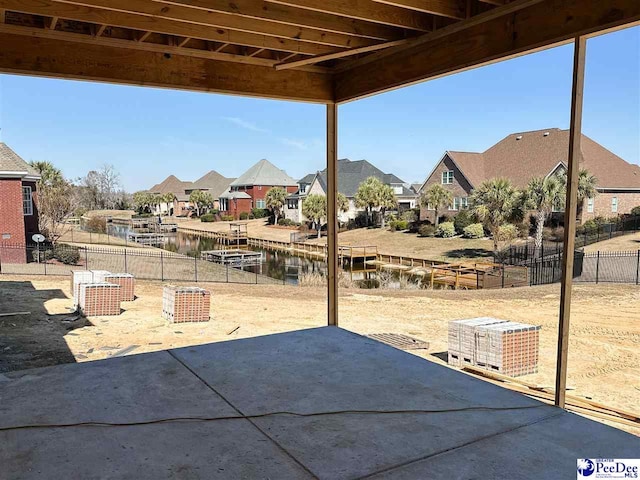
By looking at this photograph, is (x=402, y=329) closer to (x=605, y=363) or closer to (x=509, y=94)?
(x=605, y=363)

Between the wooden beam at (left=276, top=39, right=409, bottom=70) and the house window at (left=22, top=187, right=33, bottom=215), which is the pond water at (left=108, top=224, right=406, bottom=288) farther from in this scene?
the wooden beam at (left=276, top=39, right=409, bottom=70)

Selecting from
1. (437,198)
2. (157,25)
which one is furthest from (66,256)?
(437,198)

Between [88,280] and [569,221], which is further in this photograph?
[88,280]

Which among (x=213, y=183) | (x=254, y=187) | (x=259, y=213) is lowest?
(x=259, y=213)

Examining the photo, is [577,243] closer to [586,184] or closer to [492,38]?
[586,184]

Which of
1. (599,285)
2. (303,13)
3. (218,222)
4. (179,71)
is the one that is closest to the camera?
(303,13)

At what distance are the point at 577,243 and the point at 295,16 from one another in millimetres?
24596

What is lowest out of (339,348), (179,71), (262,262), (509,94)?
(262,262)

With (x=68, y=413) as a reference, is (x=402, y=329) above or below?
below

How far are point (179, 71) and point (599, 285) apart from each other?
54.1ft

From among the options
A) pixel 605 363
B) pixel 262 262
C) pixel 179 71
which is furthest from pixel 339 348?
pixel 262 262

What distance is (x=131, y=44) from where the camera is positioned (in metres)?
3.99

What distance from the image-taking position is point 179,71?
4.39 metres

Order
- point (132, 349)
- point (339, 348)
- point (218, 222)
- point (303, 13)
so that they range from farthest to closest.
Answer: point (218, 222) → point (132, 349) → point (339, 348) → point (303, 13)
